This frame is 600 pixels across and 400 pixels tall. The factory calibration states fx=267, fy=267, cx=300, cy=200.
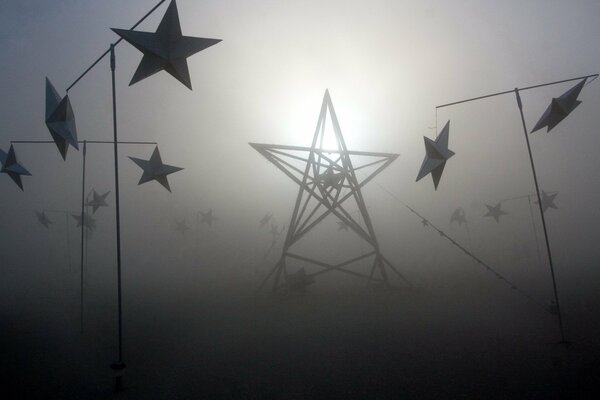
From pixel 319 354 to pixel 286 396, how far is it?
1.47 meters

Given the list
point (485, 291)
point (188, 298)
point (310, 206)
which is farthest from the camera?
point (310, 206)

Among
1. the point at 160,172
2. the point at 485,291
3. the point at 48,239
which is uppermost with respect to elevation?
the point at 160,172

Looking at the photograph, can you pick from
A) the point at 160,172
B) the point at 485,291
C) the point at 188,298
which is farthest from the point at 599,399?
the point at 188,298

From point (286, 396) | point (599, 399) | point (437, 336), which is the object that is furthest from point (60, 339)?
point (599, 399)

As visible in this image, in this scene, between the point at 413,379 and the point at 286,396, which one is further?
the point at 413,379

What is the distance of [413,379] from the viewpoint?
3912 millimetres

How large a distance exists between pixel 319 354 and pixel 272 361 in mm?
880

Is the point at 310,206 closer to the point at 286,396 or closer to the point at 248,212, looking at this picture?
the point at 248,212

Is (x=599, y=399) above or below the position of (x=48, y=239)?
below

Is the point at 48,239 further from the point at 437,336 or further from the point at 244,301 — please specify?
the point at 437,336

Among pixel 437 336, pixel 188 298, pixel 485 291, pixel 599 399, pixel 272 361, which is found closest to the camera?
pixel 599 399

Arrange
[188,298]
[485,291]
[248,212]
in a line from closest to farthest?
1. [485,291]
2. [188,298]
3. [248,212]

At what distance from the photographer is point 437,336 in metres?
5.50

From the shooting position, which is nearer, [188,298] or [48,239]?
[188,298]
